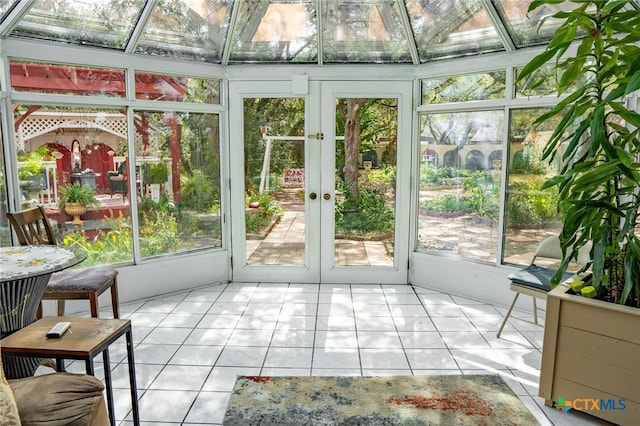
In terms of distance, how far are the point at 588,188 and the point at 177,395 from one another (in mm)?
2526

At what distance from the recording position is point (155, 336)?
3.44m

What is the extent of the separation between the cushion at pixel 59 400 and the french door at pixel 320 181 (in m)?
3.11

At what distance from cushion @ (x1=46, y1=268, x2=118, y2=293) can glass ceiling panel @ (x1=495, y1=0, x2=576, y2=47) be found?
12.1 feet

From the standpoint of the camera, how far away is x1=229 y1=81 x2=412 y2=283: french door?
461 cm

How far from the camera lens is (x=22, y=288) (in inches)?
90.7

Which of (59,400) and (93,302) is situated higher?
(59,400)

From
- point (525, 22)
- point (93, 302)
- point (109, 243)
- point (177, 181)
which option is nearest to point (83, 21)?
point (177, 181)

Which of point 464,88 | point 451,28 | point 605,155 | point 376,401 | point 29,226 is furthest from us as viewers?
point 464,88

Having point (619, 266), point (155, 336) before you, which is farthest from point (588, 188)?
point (155, 336)

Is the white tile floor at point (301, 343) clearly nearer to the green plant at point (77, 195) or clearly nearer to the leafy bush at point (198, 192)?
the leafy bush at point (198, 192)

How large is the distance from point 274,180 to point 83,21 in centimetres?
217

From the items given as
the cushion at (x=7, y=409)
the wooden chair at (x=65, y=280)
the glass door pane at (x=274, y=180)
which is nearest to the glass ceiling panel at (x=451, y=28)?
the glass door pane at (x=274, y=180)

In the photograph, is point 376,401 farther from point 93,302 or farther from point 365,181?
point 365,181

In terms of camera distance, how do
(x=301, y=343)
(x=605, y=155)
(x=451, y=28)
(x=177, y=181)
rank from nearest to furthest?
(x=605, y=155) < (x=301, y=343) < (x=451, y=28) < (x=177, y=181)
